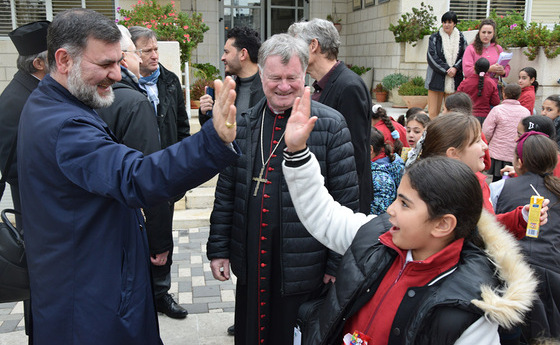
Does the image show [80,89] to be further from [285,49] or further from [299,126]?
[285,49]

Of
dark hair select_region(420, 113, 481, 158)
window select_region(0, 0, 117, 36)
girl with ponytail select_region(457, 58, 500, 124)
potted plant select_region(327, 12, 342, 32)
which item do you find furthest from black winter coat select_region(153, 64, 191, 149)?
potted plant select_region(327, 12, 342, 32)

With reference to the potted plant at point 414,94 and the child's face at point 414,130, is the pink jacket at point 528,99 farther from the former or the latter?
the child's face at point 414,130

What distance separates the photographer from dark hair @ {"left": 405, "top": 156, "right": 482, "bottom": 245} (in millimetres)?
1785

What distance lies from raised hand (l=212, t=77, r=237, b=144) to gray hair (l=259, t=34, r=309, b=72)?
103 cm

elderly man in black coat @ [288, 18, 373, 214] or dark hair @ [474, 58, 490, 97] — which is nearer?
elderly man in black coat @ [288, 18, 373, 214]

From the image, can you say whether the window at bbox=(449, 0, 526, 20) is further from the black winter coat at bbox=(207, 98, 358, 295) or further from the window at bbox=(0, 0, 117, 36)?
the black winter coat at bbox=(207, 98, 358, 295)

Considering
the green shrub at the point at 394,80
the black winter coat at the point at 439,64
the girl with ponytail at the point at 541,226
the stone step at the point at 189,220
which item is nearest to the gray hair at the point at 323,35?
the girl with ponytail at the point at 541,226

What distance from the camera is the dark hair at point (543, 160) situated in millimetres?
3295

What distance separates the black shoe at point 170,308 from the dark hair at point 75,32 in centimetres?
264

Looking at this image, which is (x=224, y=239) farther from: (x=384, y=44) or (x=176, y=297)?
(x=384, y=44)

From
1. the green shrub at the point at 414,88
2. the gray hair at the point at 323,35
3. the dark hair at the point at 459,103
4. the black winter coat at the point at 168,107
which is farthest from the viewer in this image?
the green shrub at the point at 414,88

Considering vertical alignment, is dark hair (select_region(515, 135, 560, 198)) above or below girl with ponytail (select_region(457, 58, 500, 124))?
below

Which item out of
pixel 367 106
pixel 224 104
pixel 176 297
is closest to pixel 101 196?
pixel 224 104

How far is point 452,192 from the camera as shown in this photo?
179 centimetres
